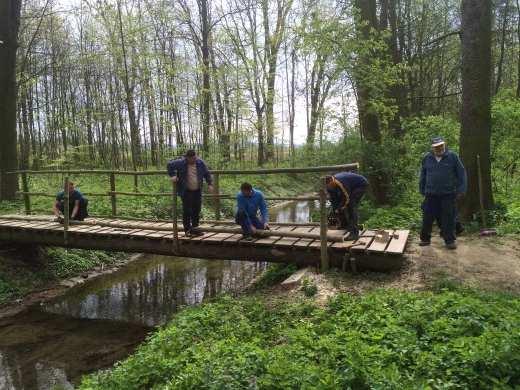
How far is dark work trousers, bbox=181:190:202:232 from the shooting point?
7857 millimetres

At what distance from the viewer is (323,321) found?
481 cm

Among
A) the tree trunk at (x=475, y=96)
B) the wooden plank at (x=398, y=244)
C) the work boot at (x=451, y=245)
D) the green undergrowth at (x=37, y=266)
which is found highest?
the tree trunk at (x=475, y=96)

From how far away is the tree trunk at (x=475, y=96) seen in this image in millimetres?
8031

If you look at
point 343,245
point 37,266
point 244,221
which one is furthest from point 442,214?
point 37,266

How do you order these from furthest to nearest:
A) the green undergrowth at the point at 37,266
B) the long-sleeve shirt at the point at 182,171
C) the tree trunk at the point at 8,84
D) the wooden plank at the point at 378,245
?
the tree trunk at the point at 8,84 → the green undergrowth at the point at 37,266 → the long-sleeve shirt at the point at 182,171 → the wooden plank at the point at 378,245

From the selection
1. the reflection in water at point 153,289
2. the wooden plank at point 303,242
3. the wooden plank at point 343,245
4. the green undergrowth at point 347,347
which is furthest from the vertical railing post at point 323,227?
the reflection in water at point 153,289

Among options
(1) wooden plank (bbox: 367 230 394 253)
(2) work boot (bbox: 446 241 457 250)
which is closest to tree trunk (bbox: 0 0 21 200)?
(1) wooden plank (bbox: 367 230 394 253)

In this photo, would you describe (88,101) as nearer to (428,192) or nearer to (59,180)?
(59,180)

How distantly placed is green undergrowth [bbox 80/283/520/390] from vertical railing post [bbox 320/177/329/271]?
3.77ft

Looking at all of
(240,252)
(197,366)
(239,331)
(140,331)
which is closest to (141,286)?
(140,331)

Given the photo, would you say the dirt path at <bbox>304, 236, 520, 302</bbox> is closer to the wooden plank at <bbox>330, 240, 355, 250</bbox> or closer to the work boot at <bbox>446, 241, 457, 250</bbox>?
the work boot at <bbox>446, 241, 457, 250</bbox>

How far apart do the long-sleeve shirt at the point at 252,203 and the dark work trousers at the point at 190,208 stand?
99 cm

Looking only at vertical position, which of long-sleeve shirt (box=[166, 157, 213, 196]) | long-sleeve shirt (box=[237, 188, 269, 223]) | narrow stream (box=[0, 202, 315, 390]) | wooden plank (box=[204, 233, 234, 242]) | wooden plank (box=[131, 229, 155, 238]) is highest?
long-sleeve shirt (box=[166, 157, 213, 196])

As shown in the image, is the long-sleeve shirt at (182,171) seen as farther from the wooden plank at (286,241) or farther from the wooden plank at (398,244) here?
the wooden plank at (398,244)
